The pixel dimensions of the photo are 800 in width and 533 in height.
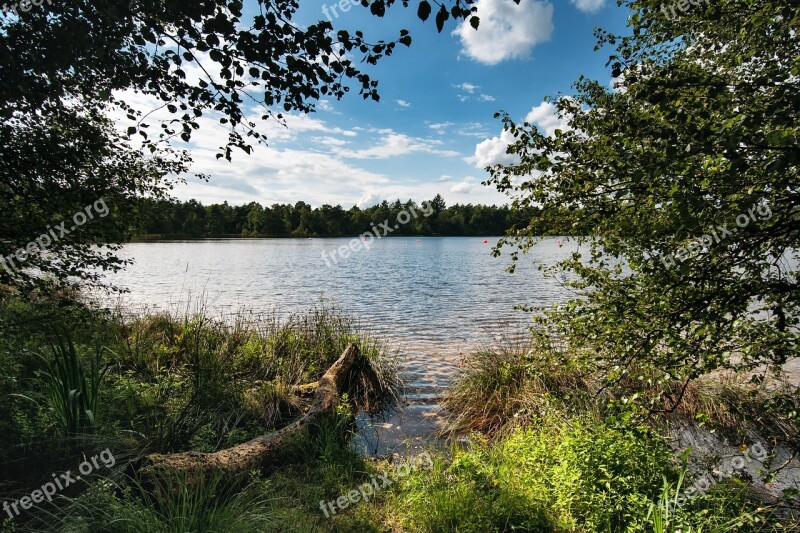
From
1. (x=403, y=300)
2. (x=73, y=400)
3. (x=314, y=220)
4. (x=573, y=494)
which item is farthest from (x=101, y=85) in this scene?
(x=314, y=220)

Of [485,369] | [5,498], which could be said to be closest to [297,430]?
[5,498]

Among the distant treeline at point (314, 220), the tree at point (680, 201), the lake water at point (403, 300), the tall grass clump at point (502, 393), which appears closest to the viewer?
the tree at point (680, 201)

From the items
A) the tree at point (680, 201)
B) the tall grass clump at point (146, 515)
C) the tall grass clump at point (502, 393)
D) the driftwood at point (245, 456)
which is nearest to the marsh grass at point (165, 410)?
the tall grass clump at point (146, 515)

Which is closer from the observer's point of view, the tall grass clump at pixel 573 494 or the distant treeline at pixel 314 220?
the tall grass clump at pixel 573 494

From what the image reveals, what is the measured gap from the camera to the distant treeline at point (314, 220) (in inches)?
4341

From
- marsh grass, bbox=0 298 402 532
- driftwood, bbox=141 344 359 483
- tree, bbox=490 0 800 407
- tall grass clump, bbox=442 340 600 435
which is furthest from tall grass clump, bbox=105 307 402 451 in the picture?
tree, bbox=490 0 800 407

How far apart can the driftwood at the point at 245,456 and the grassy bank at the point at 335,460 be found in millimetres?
148

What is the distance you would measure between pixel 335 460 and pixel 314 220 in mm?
122777

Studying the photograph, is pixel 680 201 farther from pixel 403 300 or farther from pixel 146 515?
pixel 403 300

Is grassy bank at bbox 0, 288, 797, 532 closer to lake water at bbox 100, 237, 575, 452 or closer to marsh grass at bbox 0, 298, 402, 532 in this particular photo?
marsh grass at bbox 0, 298, 402, 532

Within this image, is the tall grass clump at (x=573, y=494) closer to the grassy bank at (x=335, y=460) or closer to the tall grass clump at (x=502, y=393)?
the grassy bank at (x=335, y=460)

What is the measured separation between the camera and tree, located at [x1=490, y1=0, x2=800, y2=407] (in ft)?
9.04

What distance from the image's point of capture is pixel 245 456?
5121 millimetres

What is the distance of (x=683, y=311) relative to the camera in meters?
3.57
